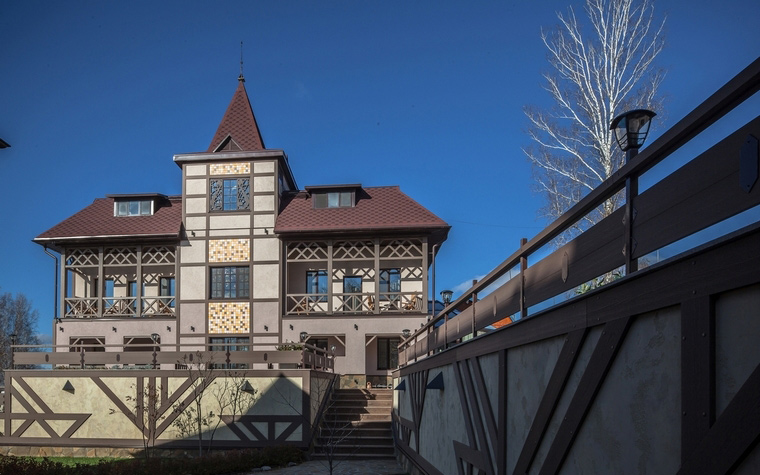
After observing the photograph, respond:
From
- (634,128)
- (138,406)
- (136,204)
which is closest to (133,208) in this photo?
(136,204)

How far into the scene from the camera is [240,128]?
26234 mm

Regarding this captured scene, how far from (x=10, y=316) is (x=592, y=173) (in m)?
48.4

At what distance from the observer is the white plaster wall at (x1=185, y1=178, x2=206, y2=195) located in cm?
2531

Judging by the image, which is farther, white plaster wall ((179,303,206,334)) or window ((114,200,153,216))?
window ((114,200,153,216))

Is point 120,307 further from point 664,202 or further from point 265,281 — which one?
point 664,202

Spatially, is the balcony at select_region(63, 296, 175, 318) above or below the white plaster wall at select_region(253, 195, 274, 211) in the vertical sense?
below

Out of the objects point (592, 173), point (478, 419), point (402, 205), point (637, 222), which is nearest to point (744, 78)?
point (637, 222)

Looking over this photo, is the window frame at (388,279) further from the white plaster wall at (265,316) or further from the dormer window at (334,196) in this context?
the white plaster wall at (265,316)

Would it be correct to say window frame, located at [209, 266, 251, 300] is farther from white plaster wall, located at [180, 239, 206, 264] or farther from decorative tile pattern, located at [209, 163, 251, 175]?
decorative tile pattern, located at [209, 163, 251, 175]

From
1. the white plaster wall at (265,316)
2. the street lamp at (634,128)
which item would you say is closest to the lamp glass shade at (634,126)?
the street lamp at (634,128)

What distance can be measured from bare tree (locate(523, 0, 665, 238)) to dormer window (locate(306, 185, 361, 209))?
845 cm

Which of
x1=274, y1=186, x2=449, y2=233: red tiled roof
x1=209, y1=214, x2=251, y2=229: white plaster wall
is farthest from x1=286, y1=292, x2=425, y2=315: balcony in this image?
x1=209, y1=214, x2=251, y2=229: white plaster wall

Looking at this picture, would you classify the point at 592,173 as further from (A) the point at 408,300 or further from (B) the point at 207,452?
(B) the point at 207,452

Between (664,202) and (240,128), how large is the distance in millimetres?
24418
